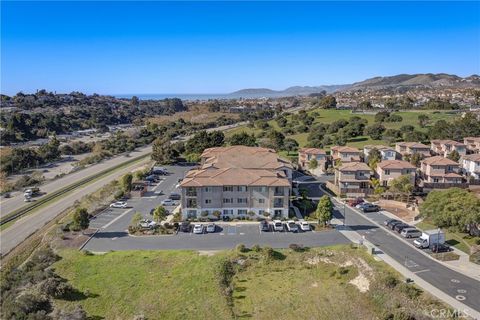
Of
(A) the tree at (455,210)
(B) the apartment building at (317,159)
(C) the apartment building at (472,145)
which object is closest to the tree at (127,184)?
(B) the apartment building at (317,159)

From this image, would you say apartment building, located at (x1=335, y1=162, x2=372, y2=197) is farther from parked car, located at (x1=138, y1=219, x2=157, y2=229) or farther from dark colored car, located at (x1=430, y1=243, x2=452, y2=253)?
parked car, located at (x1=138, y1=219, x2=157, y2=229)

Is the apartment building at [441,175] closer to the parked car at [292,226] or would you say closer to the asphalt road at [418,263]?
the asphalt road at [418,263]

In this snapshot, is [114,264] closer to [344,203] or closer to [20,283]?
[20,283]

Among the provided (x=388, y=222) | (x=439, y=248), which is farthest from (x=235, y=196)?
(x=439, y=248)

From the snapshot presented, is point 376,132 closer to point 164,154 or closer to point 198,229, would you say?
point 164,154

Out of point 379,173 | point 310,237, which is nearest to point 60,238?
point 310,237
